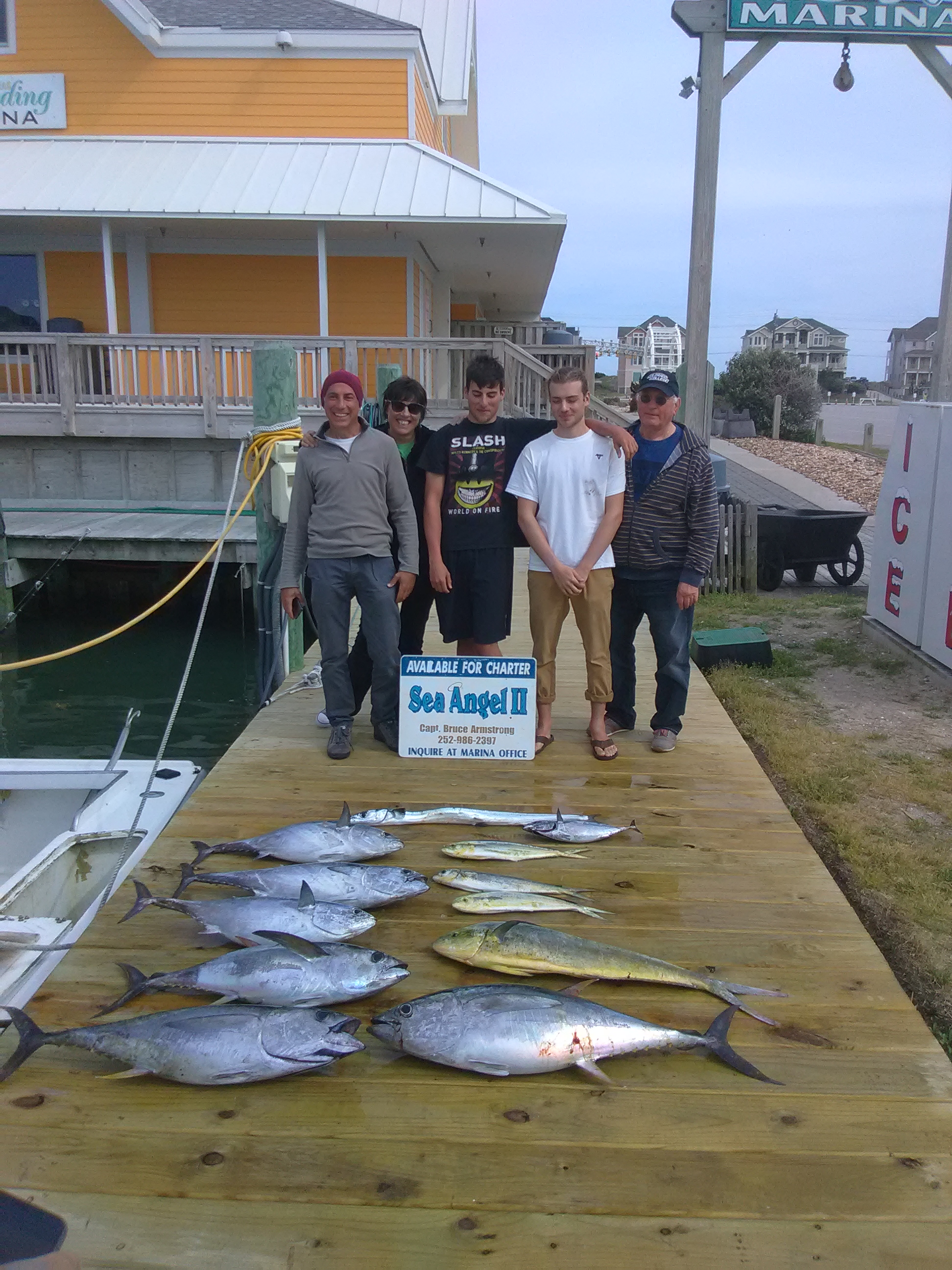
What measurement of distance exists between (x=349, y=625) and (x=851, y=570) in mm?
8886

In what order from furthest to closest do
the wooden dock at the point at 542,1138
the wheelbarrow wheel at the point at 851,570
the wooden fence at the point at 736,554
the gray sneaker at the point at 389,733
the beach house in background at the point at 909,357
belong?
the beach house in background at the point at 909,357
the wheelbarrow wheel at the point at 851,570
the wooden fence at the point at 736,554
the gray sneaker at the point at 389,733
the wooden dock at the point at 542,1138

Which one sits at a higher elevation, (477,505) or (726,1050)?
(477,505)

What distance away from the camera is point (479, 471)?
14.0 feet

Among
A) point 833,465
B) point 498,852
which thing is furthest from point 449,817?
point 833,465

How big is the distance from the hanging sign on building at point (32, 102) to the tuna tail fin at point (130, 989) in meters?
16.2

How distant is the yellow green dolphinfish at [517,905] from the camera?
296 centimetres

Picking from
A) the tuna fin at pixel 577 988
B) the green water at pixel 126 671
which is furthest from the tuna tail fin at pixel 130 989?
the green water at pixel 126 671

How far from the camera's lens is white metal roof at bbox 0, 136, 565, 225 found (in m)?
13.0

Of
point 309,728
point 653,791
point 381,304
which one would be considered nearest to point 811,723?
point 653,791

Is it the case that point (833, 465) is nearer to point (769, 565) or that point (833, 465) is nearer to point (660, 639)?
point (769, 565)

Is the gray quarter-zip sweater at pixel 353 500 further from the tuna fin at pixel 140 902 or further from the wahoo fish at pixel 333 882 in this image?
the tuna fin at pixel 140 902

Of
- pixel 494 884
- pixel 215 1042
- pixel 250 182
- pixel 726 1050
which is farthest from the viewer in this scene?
pixel 250 182

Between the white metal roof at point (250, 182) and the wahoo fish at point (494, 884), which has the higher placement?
the white metal roof at point (250, 182)

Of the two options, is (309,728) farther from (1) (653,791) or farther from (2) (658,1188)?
(2) (658,1188)
